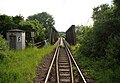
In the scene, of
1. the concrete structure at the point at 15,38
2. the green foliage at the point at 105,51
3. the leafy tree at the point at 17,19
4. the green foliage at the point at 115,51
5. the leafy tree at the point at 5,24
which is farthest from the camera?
the leafy tree at the point at 17,19

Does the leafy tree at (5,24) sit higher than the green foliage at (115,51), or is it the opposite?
the leafy tree at (5,24)

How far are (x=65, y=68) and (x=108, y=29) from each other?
142 inches

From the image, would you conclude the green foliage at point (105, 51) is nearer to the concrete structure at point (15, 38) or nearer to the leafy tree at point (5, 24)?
the concrete structure at point (15, 38)

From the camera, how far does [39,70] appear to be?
46.1ft

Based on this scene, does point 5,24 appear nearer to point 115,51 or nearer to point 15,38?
point 15,38

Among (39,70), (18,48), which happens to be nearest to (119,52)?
(39,70)

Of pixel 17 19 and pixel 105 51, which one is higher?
pixel 17 19

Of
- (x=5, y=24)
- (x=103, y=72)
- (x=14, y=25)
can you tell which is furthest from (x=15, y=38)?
(x=14, y=25)

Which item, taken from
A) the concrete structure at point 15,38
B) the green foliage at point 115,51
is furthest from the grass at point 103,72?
the concrete structure at point 15,38

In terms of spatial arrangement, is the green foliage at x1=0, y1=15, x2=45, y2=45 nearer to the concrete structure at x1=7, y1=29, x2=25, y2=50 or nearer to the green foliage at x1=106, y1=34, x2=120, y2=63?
the concrete structure at x1=7, y1=29, x2=25, y2=50

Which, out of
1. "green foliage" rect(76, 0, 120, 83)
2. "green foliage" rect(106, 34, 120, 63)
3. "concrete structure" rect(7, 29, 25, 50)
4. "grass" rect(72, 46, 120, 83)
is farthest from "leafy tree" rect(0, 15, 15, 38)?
"green foliage" rect(106, 34, 120, 63)

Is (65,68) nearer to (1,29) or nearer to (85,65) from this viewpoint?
(85,65)

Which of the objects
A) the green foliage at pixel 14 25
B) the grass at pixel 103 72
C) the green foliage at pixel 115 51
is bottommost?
the grass at pixel 103 72

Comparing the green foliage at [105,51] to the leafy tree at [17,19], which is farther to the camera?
the leafy tree at [17,19]
